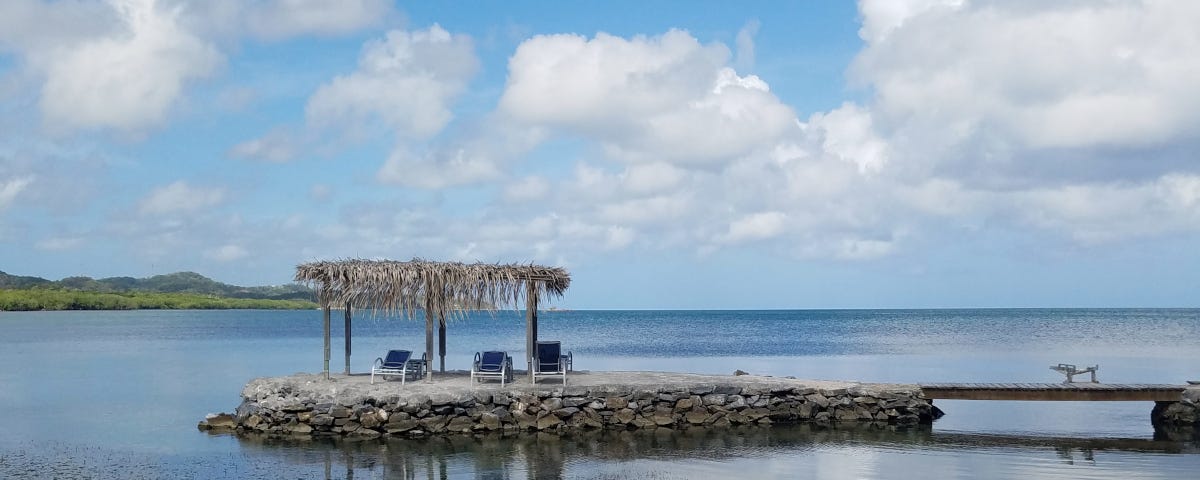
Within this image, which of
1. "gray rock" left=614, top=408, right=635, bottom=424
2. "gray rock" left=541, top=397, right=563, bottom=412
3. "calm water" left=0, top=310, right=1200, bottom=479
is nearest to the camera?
"calm water" left=0, top=310, right=1200, bottom=479

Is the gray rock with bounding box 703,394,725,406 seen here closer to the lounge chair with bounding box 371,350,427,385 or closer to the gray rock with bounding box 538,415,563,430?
the gray rock with bounding box 538,415,563,430

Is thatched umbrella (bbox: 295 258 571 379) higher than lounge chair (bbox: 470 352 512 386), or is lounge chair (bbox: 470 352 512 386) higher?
thatched umbrella (bbox: 295 258 571 379)

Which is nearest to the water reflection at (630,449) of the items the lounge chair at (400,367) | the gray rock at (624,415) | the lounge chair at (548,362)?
the gray rock at (624,415)

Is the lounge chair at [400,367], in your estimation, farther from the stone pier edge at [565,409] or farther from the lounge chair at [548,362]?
the lounge chair at [548,362]

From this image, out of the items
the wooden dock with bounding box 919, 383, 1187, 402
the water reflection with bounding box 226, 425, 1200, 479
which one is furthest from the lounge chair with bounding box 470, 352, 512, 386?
the wooden dock with bounding box 919, 383, 1187, 402

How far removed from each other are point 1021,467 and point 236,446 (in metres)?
12.1

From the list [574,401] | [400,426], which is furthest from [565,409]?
[400,426]

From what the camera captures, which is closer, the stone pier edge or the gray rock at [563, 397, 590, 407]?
Result: the stone pier edge

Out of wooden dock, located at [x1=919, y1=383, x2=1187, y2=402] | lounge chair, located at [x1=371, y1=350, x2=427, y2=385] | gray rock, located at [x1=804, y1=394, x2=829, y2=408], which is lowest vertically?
gray rock, located at [x1=804, y1=394, x2=829, y2=408]

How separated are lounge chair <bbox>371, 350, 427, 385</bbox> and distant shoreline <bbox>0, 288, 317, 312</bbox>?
399 ft

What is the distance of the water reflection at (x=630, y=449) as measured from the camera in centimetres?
1409

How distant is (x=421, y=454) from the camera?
15273 millimetres

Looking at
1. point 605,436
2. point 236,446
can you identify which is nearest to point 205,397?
point 236,446

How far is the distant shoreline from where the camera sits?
403 ft
